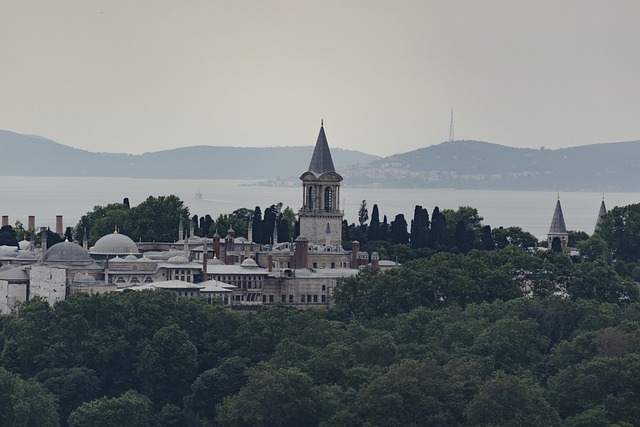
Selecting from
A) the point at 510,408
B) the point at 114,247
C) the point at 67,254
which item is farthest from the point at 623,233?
the point at 510,408

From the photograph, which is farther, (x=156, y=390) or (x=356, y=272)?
(x=356, y=272)

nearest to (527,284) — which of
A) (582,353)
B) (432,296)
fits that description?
(432,296)

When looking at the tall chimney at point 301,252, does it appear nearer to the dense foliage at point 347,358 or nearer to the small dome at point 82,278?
the dense foliage at point 347,358

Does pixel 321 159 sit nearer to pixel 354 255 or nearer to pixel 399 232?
pixel 354 255

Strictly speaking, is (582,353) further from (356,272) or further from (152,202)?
(152,202)

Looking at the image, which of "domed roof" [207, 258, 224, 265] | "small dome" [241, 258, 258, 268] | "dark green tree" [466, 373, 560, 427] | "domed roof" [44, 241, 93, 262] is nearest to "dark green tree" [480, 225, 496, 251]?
"small dome" [241, 258, 258, 268]

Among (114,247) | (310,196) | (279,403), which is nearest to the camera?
(279,403)

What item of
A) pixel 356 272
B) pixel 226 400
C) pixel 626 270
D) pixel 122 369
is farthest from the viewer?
pixel 626 270
